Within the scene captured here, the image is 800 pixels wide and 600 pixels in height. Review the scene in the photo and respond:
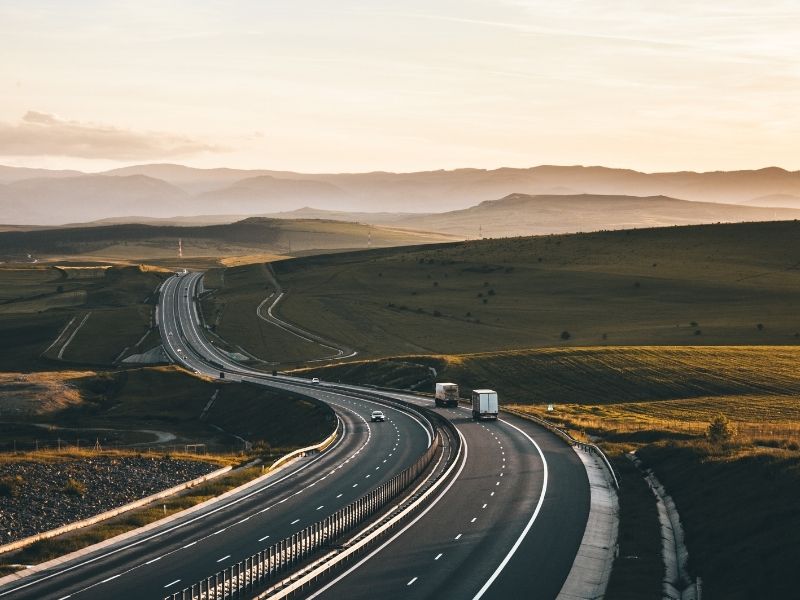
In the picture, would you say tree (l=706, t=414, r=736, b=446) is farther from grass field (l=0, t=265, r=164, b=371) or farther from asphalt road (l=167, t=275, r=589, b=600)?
grass field (l=0, t=265, r=164, b=371)

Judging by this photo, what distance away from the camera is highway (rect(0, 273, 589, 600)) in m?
39.8

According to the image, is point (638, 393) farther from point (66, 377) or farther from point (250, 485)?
point (66, 377)

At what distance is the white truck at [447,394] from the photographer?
101 meters

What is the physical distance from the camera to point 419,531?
48.5m

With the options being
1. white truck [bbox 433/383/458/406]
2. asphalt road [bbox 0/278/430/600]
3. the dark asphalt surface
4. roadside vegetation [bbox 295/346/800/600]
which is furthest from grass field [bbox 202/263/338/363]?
the dark asphalt surface

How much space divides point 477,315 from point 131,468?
9925cm

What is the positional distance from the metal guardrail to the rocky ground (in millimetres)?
15499

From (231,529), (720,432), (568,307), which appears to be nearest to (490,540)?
(231,529)

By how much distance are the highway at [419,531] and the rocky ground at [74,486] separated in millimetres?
7071

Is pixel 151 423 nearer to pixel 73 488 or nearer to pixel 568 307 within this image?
pixel 73 488

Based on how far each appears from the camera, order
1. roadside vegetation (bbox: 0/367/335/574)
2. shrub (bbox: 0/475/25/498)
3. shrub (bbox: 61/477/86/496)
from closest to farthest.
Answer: shrub (bbox: 0/475/25/498)
shrub (bbox: 61/477/86/496)
roadside vegetation (bbox: 0/367/335/574)

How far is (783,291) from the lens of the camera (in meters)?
164

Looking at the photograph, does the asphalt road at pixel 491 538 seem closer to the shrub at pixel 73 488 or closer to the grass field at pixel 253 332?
the shrub at pixel 73 488

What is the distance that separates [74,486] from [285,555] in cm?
2536
